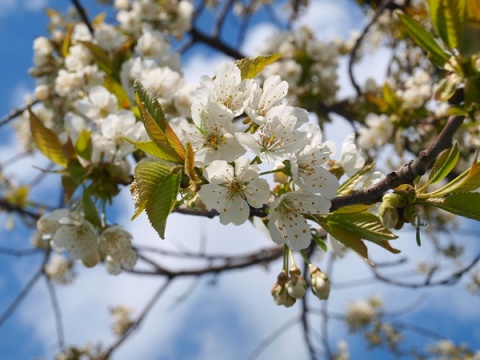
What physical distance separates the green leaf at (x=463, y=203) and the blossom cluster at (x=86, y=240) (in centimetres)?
103

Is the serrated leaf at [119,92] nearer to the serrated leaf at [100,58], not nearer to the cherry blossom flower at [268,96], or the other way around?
the serrated leaf at [100,58]

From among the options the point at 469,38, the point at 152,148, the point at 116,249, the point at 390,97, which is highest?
the point at 469,38

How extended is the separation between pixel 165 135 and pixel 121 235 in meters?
0.61

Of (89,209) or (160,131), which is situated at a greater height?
(160,131)

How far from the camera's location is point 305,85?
148 inches

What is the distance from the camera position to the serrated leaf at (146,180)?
122cm

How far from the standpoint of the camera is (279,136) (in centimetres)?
126

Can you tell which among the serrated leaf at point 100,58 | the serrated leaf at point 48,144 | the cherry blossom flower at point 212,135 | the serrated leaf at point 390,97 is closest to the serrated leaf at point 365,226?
the cherry blossom flower at point 212,135

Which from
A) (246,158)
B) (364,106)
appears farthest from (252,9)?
(246,158)

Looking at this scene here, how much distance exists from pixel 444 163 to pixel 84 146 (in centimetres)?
120

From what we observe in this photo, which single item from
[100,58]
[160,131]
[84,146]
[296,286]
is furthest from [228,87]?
[100,58]

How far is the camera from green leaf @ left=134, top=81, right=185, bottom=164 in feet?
4.08

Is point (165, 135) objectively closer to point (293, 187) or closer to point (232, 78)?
point (232, 78)

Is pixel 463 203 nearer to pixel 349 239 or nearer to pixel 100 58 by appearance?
pixel 349 239
